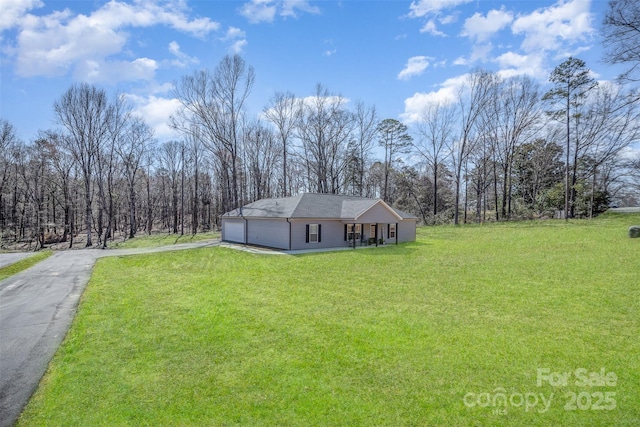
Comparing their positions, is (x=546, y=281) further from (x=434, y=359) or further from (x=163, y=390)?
(x=163, y=390)

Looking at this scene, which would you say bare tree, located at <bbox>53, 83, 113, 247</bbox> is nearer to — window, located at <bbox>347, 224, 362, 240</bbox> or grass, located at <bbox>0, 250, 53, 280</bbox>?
grass, located at <bbox>0, 250, 53, 280</bbox>

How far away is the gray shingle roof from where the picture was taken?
1945cm

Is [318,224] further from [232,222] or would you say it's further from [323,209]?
[232,222]

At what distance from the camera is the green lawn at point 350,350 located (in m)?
3.96

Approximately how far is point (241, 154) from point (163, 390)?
35216 millimetres

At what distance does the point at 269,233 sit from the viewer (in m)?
20.1

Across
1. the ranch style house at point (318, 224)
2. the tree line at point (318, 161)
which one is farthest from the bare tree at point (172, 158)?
the ranch style house at point (318, 224)

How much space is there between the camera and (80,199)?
32.7 meters

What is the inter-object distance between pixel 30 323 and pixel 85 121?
24.2 metres

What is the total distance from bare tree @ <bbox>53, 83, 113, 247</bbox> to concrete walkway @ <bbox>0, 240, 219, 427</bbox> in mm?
15424

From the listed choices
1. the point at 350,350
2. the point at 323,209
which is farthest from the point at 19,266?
the point at 350,350

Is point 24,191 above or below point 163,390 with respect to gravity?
above

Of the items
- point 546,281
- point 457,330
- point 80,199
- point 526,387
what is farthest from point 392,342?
point 80,199

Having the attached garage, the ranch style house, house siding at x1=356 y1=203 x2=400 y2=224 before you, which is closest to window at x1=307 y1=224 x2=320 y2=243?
the ranch style house
